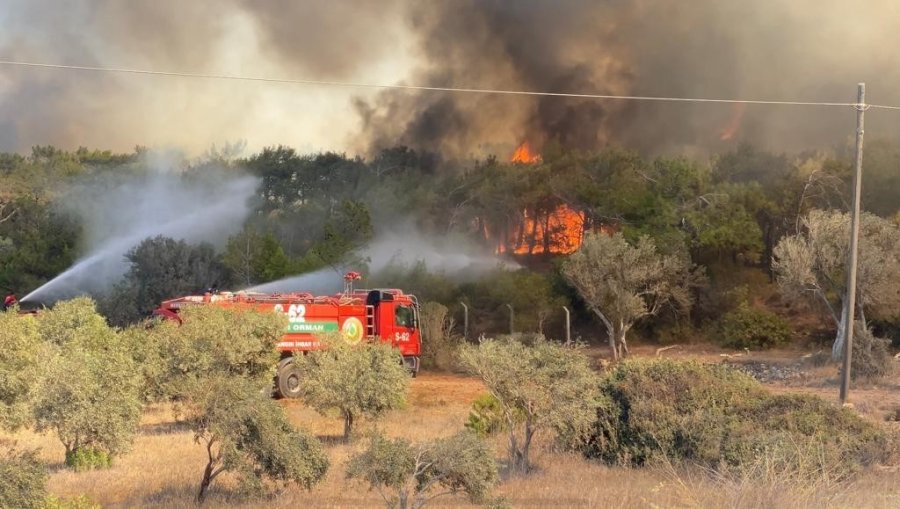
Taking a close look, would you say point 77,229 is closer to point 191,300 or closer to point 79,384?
point 191,300

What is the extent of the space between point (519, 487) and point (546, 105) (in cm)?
5217

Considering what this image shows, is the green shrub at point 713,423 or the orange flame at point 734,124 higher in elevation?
the orange flame at point 734,124

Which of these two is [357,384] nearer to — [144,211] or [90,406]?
[90,406]

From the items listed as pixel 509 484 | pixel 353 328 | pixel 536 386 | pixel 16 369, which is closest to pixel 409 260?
pixel 353 328

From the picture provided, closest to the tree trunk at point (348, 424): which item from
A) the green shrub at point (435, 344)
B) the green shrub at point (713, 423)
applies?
the green shrub at point (713, 423)

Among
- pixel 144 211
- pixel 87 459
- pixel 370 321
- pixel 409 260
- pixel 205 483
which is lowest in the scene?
pixel 87 459

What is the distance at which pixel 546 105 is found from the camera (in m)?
63.2

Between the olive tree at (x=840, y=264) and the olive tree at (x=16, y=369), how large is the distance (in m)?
22.4

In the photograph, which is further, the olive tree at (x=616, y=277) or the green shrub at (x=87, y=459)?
the olive tree at (x=616, y=277)

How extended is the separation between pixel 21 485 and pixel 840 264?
25.5 metres

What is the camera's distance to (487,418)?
18.5 meters

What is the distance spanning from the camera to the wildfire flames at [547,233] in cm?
4981

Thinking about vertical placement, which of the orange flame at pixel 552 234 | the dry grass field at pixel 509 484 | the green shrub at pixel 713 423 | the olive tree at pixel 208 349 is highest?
the orange flame at pixel 552 234

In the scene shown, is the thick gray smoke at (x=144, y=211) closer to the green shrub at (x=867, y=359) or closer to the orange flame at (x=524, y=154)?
the orange flame at (x=524, y=154)
